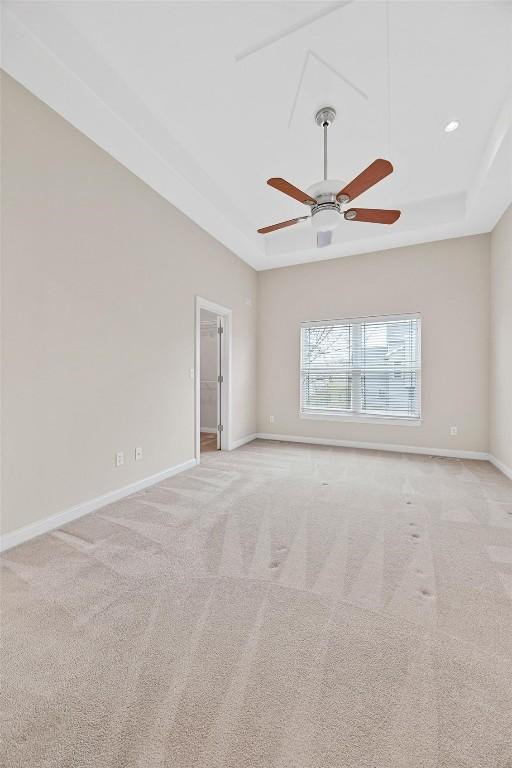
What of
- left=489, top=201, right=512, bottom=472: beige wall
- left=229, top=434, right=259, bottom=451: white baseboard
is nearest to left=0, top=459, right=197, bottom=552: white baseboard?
left=229, top=434, right=259, bottom=451: white baseboard

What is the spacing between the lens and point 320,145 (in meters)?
3.08

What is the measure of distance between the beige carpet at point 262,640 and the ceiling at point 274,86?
320cm

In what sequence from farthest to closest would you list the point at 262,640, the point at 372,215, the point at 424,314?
1. the point at 424,314
2. the point at 372,215
3. the point at 262,640

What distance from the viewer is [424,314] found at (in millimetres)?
4664

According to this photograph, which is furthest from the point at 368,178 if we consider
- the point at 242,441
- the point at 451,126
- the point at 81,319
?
the point at 242,441

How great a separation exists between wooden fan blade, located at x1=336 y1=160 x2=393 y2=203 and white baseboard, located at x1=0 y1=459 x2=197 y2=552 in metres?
3.16

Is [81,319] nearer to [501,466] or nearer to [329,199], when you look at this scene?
[329,199]

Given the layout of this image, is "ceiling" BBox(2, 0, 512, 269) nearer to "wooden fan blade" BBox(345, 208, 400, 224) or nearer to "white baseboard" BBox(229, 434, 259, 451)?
"wooden fan blade" BBox(345, 208, 400, 224)

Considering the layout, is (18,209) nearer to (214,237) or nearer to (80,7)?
(80,7)

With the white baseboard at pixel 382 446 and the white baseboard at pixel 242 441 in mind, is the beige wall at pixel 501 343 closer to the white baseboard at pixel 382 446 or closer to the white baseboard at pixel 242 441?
the white baseboard at pixel 382 446

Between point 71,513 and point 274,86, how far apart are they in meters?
3.66

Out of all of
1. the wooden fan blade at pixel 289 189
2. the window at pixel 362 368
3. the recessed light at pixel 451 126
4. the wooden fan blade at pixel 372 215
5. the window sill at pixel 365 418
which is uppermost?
the recessed light at pixel 451 126

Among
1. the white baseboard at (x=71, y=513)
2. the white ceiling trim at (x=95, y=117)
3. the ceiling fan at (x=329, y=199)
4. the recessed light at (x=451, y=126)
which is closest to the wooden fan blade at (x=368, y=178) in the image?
the ceiling fan at (x=329, y=199)

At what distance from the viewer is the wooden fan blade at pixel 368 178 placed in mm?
2045
